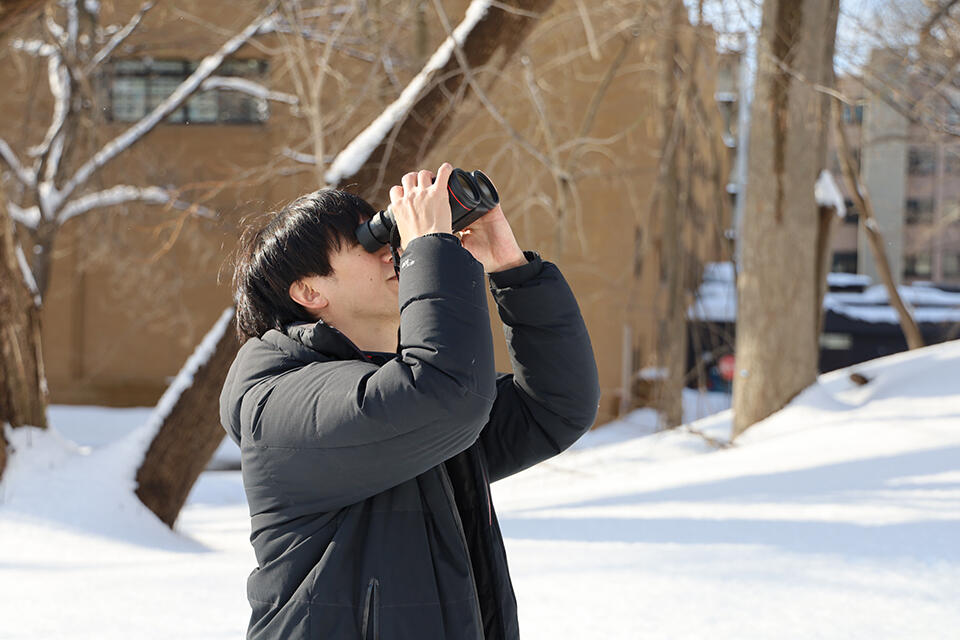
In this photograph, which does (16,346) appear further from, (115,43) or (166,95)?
(166,95)

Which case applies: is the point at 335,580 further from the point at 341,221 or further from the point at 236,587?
the point at 236,587

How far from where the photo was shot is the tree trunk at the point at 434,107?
17.3ft

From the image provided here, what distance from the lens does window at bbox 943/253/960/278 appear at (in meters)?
39.7

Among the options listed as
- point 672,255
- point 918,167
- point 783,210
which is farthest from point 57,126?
point 918,167

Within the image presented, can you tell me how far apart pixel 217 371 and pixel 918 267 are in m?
39.6

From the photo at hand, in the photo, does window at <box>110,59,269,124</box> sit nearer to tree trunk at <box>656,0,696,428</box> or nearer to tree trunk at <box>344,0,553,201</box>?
tree trunk at <box>656,0,696,428</box>

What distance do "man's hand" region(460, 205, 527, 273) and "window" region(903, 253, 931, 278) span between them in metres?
41.0

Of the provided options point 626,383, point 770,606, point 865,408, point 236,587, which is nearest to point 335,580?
point 770,606

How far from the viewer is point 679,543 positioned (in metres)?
3.94

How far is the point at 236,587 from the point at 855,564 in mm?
2276

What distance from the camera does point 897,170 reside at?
37.3 m

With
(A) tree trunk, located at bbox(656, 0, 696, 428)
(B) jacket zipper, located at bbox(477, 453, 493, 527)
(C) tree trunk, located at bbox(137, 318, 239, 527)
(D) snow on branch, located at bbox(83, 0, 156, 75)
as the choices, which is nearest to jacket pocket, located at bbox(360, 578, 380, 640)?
(B) jacket zipper, located at bbox(477, 453, 493, 527)

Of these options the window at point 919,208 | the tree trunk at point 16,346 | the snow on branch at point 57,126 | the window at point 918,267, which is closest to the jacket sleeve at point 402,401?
the tree trunk at point 16,346

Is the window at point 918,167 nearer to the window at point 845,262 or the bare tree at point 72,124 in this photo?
the window at point 845,262
